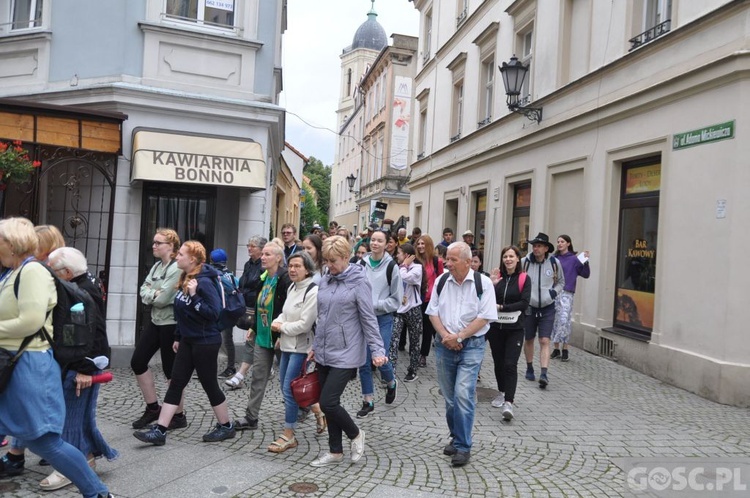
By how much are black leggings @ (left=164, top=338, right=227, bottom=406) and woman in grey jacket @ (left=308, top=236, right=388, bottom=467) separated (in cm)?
89

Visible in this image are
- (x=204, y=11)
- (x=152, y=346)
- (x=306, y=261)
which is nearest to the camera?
(x=306, y=261)

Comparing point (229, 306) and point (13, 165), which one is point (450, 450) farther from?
point (13, 165)

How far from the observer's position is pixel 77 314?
3834 mm

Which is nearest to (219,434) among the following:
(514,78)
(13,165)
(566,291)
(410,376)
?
(410,376)

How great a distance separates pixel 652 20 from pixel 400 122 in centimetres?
2386

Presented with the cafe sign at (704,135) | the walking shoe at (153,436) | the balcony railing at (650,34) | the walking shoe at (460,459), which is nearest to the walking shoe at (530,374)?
the walking shoe at (460,459)

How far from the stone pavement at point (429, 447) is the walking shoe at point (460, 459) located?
2.2 inches

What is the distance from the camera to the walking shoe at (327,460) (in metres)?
4.73

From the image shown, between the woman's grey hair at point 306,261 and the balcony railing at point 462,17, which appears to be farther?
the balcony railing at point 462,17

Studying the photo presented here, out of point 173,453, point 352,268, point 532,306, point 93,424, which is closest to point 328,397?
point 352,268

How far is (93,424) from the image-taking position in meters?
4.29

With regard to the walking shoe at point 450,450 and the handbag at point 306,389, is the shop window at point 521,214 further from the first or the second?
the handbag at point 306,389

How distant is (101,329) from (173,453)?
127 cm

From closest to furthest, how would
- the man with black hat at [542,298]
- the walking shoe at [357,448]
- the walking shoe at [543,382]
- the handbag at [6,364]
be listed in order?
1. the handbag at [6,364]
2. the walking shoe at [357,448]
3. the walking shoe at [543,382]
4. the man with black hat at [542,298]
